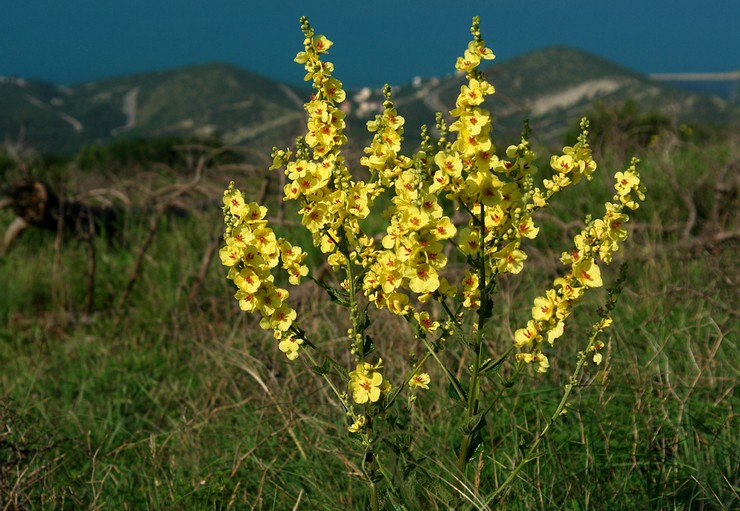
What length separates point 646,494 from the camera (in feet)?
7.67

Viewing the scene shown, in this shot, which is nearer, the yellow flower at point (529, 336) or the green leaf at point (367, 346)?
the yellow flower at point (529, 336)

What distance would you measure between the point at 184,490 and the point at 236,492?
207mm

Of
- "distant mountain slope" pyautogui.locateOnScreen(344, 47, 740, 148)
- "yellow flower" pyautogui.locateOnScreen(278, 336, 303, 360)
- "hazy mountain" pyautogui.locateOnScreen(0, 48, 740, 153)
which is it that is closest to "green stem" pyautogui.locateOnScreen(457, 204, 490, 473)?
"yellow flower" pyautogui.locateOnScreen(278, 336, 303, 360)

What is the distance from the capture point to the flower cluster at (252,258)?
1686 millimetres

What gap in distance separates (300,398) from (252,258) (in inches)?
61.8

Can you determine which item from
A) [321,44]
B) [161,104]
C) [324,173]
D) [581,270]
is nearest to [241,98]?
[161,104]

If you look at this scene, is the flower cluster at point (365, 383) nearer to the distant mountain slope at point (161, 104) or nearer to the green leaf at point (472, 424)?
the green leaf at point (472, 424)

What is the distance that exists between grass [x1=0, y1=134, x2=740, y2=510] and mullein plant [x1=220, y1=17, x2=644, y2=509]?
0.96 ft

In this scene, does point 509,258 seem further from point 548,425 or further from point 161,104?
point 161,104

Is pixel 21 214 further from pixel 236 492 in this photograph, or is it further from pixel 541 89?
pixel 541 89

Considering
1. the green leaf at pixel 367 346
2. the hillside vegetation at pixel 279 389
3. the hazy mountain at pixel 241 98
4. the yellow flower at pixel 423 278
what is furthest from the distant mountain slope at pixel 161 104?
the yellow flower at pixel 423 278

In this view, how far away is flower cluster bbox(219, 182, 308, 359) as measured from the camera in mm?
1686

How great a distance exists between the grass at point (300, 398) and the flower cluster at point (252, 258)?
1.53 ft

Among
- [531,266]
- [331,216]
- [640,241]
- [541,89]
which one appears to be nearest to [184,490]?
[331,216]
